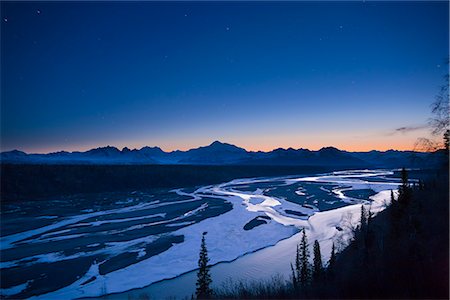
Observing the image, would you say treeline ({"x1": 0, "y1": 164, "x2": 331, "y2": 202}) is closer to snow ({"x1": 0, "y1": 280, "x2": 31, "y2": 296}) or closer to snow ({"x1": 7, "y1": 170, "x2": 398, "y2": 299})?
snow ({"x1": 7, "y1": 170, "x2": 398, "y2": 299})

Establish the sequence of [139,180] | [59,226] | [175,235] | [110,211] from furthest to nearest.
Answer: [139,180], [110,211], [59,226], [175,235]

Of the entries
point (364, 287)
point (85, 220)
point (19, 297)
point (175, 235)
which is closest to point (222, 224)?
point (175, 235)

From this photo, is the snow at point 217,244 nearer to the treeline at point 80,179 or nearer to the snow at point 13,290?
the snow at point 13,290

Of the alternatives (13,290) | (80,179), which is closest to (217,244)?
(13,290)

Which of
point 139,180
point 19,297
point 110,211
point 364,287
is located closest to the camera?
point 364,287

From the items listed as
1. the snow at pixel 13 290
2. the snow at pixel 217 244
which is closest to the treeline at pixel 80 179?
the snow at pixel 217 244

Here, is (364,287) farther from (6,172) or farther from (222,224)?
(6,172)

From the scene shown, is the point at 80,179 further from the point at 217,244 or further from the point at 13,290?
the point at 13,290

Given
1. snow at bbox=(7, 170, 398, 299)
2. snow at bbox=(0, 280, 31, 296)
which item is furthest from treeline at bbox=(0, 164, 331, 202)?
snow at bbox=(0, 280, 31, 296)

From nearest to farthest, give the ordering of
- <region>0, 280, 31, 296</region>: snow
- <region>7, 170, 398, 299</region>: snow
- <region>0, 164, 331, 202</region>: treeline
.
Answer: <region>0, 280, 31, 296</region>: snow < <region>7, 170, 398, 299</region>: snow < <region>0, 164, 331, 202</region>: treeline

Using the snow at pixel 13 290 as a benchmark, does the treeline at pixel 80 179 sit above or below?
above

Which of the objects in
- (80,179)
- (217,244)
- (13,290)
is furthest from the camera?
(80,179)
